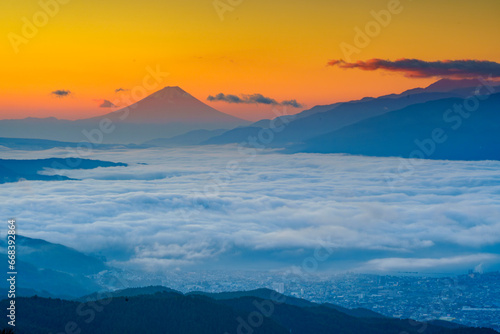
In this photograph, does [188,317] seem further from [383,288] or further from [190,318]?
[383,288]

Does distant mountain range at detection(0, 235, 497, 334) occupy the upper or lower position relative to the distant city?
upper

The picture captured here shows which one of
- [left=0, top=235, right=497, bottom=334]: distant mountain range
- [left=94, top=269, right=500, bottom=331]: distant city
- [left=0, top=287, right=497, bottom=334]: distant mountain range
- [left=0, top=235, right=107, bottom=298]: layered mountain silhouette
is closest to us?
[left=0, top=287, right=497, bottom=334]: distant mountain range

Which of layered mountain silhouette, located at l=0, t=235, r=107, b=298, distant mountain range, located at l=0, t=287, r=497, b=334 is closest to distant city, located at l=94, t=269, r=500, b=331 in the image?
layered mountain silhouette, located at l=0, t=235, r=107, b=298

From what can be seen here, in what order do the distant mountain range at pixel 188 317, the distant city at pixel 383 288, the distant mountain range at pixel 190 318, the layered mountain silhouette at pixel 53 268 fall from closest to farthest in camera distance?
the distant mountain range at pixel 190 318
the distant mountain range at pixel 188 317
the distant city at pixel 383 288
the layered mountain silhouette at pixel 53 268

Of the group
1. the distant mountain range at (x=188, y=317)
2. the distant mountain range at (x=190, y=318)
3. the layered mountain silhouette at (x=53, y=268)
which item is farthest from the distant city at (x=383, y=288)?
the distant mountain range at (x=190, y=318)

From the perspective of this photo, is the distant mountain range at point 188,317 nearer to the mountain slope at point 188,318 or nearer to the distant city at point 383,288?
the mountain slope at point 188,318

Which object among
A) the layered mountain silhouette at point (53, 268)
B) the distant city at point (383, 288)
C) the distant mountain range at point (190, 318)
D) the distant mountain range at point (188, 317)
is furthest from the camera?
the layered mountain silhouette at point (53, 268)

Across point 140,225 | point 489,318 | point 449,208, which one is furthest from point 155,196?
point 489,318

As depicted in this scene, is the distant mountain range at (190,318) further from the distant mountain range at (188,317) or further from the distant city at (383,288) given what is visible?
the distant city at (383,288)

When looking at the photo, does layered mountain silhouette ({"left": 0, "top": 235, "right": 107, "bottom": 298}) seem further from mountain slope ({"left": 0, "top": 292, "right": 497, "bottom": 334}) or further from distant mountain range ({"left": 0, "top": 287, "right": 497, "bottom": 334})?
mountain slope ({"left": 0, "top": 292, "right": 497, "bottom": 334})

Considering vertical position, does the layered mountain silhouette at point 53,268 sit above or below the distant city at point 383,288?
above

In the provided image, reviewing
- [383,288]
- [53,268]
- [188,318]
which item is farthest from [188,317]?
[53,268]

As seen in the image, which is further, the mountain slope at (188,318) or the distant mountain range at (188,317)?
the distant mountain range at (188,317)
